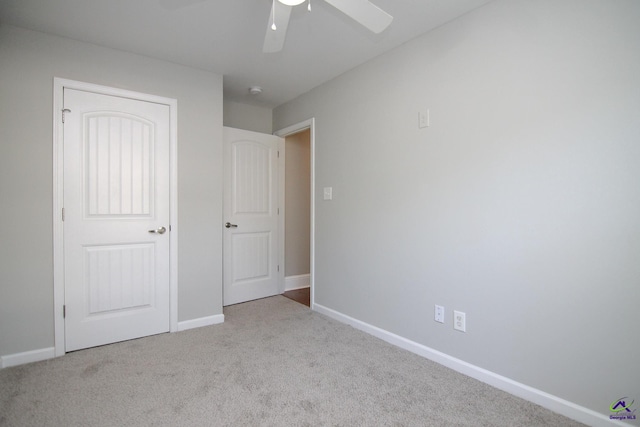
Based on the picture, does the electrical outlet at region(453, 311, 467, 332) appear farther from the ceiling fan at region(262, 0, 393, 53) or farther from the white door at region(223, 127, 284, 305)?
the white door at region(223, 127, 284, 305)

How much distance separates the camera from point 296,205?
14.6ft

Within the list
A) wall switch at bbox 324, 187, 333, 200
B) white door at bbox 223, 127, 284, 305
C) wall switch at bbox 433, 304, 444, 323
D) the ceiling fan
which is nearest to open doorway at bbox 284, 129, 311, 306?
white door at bbox 223, 127, 284, 305

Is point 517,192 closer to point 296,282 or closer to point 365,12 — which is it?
point 365,12

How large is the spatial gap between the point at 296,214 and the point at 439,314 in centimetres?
259

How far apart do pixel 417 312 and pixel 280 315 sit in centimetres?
146

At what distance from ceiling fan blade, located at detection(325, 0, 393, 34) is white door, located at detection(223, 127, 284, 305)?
2348 millimetres

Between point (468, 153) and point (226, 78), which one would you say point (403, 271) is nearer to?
point (468, 153)

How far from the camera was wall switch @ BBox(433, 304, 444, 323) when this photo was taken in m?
2.25

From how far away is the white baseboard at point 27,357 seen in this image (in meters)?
2.20

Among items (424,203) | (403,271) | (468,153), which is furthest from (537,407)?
(468,153)

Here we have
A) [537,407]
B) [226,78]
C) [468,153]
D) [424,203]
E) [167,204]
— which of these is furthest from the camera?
[226,78]

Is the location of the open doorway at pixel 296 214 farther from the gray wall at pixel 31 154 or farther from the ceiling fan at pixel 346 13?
the ceiling fan at pixel 346 13

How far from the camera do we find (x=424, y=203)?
2354 mm

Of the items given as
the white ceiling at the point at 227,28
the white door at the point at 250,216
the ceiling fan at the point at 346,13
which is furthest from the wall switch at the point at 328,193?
the ceiling fan at the point at 346,13
